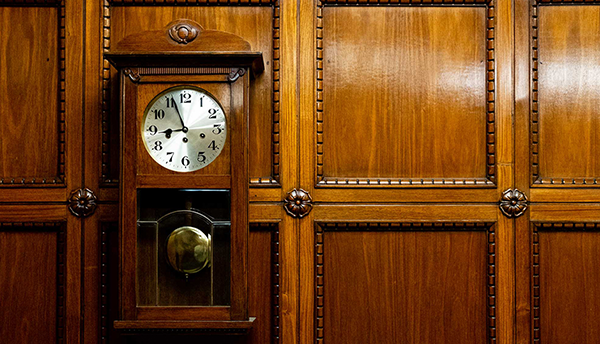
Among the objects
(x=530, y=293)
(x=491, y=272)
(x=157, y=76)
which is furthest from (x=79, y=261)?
(x=530, y=293)

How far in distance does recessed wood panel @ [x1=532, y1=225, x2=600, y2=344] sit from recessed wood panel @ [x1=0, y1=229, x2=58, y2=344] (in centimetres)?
148

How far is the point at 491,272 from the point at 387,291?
12.7 inches

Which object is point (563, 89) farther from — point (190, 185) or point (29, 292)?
point (29, 292)

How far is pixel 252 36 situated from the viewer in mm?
1562

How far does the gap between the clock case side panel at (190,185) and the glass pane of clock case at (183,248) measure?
2cm

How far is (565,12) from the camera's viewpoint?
1.56 m

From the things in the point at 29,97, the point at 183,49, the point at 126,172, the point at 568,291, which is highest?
the point at 183,49

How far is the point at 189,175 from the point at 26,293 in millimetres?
673

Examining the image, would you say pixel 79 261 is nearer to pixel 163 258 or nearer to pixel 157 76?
pixel 163 258

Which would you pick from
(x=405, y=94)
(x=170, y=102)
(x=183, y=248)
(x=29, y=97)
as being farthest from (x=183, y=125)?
(x=405, y=94)

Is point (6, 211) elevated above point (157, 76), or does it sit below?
below

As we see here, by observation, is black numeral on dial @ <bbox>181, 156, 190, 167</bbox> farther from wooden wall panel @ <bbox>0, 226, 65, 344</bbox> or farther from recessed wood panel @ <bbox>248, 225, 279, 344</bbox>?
wooden wall panel @ <bbox>0, 226, 65, 344</bbox>

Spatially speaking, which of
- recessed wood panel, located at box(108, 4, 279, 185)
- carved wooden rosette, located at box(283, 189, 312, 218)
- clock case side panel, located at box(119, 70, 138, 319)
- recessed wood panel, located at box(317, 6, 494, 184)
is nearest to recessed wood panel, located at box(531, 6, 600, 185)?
recessed wood panel, located at box(317, 6, 494, 184)

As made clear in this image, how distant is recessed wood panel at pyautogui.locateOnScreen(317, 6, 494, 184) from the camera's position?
1.56 m
